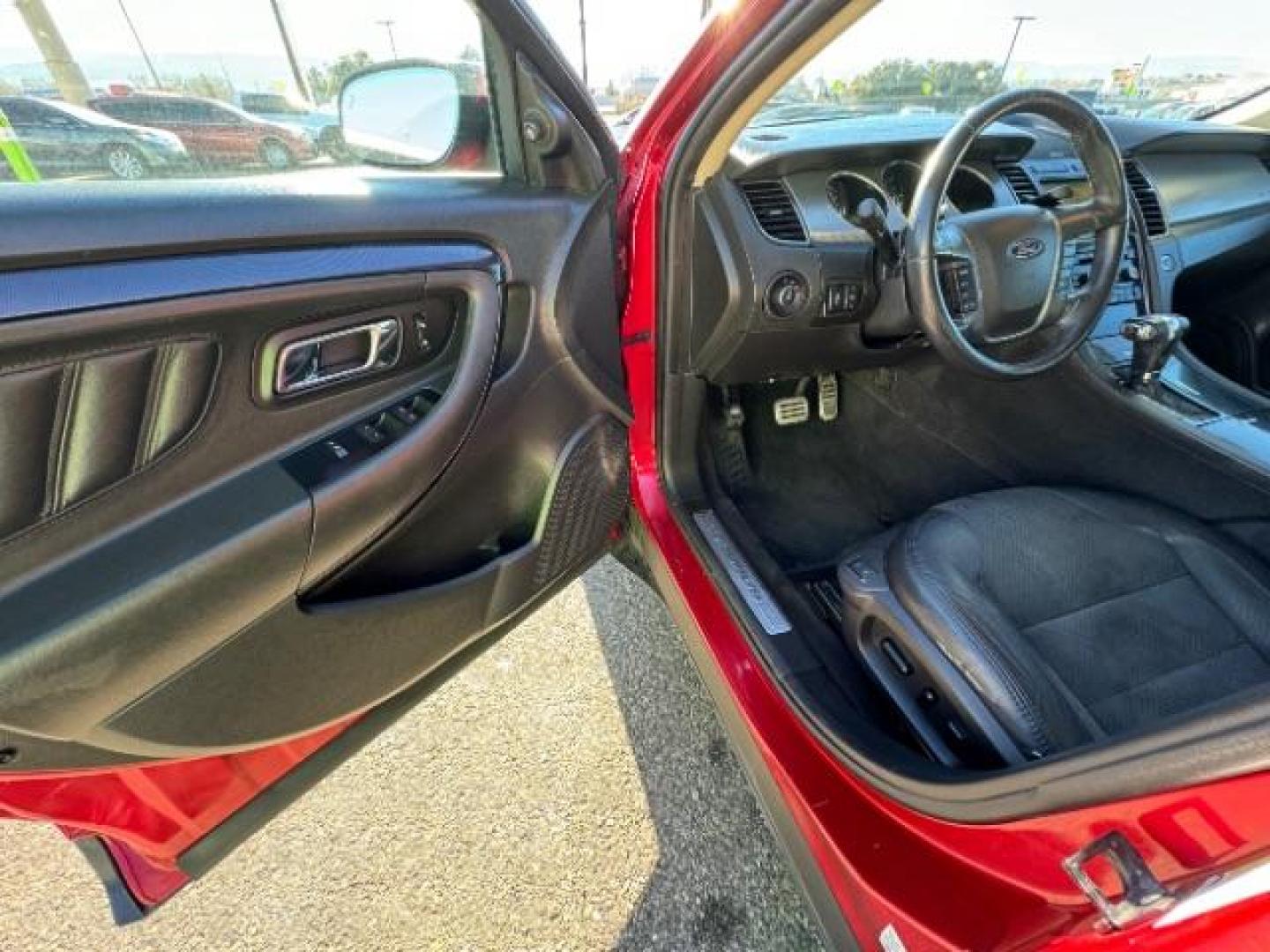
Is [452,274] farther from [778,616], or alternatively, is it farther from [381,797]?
[381,797]

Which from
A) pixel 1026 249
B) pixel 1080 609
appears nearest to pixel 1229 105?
pixel 1026 249

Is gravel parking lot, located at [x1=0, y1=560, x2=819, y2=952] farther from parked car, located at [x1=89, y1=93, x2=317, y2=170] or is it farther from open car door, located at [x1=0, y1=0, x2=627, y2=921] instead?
parked car, located at [x1=89, y1=93, x2=317, y2=170]

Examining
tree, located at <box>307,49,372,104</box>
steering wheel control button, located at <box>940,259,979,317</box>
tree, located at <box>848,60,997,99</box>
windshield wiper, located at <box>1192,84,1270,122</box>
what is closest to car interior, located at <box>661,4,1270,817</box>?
steering wheel control button, located at <box>940,259,979,317</box>

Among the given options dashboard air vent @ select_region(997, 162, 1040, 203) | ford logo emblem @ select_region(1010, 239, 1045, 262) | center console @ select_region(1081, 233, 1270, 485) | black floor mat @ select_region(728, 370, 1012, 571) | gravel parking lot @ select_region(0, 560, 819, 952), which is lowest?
gravel parking lot @ select_region(0, 560, 819, 952)

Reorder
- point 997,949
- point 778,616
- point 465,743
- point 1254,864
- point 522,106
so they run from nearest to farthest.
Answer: point 1254,864 < point 997,949 < point 522,106 < point 778,616 < point 465,743

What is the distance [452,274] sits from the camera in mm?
978

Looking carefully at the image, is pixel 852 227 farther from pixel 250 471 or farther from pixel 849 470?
pixel 250 471

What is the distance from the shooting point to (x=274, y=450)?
852mm

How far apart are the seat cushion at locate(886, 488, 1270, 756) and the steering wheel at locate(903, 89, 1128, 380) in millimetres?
→ 320

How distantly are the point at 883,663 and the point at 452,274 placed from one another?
0.98 metres

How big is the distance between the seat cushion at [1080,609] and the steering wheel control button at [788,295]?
21.0 inches

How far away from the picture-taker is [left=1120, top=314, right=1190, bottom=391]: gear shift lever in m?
1.46

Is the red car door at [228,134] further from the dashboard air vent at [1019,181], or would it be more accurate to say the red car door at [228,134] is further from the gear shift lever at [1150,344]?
the gear shift lever at [1150,344]

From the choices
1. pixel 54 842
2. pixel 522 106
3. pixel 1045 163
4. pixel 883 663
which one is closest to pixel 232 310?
pixel 522 106
